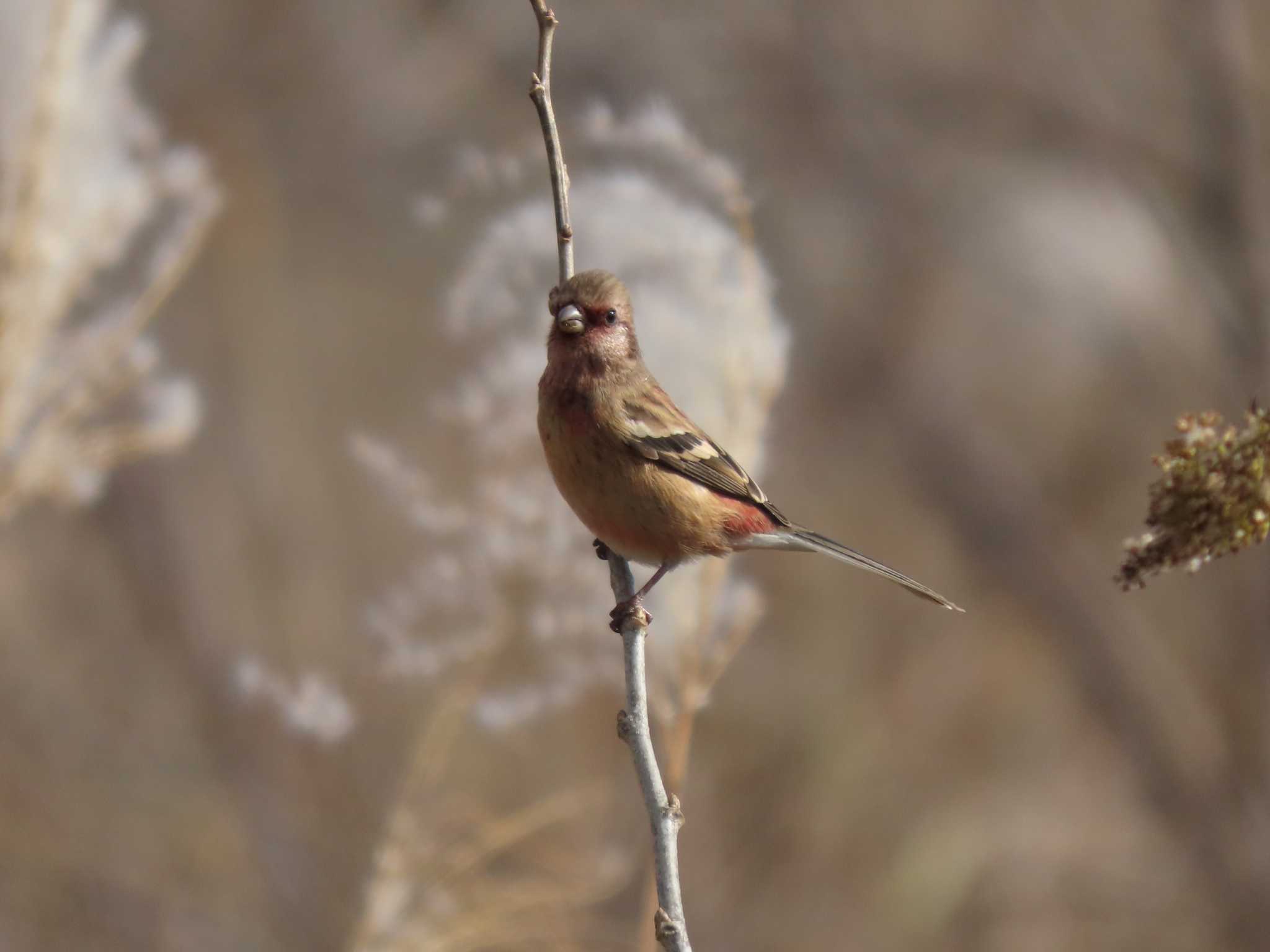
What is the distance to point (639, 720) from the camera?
1.61 m

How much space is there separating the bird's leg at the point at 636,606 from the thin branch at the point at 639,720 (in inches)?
1.4

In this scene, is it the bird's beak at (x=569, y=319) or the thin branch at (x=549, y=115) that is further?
the bird's beak at (x=569, y=319)

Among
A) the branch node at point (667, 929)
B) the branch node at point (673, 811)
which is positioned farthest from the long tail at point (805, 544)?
the branch node at point (667, 929)

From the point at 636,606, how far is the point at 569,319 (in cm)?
55

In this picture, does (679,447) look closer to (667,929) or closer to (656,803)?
(656,803)

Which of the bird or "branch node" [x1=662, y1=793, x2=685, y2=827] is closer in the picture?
"branch node" [x1=662, y1=793, x2=685, y2=827]

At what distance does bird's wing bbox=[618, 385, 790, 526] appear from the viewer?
2.52 meters

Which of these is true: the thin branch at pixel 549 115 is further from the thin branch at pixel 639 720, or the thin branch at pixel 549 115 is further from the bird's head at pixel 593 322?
the bird's head at pixel 593 322

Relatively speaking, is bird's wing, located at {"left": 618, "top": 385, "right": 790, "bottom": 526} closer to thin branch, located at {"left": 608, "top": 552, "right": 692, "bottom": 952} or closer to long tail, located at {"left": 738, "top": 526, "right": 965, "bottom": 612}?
long tail, located at {"left": 738, "top": 526, "right": 965, "bottom": 612}

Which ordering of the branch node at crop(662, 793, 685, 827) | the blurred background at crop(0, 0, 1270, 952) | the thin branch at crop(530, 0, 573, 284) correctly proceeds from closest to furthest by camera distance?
the branch node at crop(662, 793, 685, 827), the thin branch at crop(530, 0, 573, 284), the blurred background at crop(0, 0, 1270, 952)

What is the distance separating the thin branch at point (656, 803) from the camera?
1355 millimetres

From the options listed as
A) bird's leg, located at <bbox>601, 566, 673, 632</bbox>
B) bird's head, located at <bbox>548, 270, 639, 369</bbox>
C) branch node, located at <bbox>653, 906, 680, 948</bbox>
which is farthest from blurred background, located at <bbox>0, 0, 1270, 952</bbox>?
branch node, located at <bbox>653, 906, 680, 948</bbox>

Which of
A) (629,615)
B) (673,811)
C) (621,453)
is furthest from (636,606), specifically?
(673,811)

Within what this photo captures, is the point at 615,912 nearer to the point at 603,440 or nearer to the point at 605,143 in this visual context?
the point at 603,440
